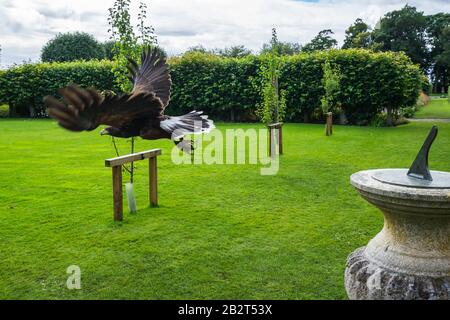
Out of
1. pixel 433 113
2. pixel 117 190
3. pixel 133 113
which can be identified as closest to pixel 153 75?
pixel 133 113

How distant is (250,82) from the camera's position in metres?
22.0

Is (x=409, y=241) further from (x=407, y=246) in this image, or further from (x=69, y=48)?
(x=69, y=48)

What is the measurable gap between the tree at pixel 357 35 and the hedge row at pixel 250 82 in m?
29.7

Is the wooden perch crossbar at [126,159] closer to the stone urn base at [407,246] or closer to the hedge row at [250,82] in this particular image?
the stone urn base at [407,246]

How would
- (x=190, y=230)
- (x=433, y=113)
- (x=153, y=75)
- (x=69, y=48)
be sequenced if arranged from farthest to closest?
1. (x=69, y=48)
2. (x=433, y=113)
3. (x=190, y=230)
4. (x=153, y=75)

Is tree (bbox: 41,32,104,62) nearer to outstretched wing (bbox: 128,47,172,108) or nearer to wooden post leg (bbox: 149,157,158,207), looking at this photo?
wooden post leg (bbox: 149,157,158,207)

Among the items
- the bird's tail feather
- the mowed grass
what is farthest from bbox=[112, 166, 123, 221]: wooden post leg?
the bird's tail feather

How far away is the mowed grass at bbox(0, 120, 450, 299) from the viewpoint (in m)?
4.66

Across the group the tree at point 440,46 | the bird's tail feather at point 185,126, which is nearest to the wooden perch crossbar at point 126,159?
the bird's tail feather at point 185,126

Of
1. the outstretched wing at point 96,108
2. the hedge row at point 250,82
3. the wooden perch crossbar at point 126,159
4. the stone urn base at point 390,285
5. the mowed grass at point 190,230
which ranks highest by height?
the hedge row at point 250,82

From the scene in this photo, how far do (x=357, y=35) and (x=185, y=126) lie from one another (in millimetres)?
51221

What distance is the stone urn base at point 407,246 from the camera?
3.33 meters
